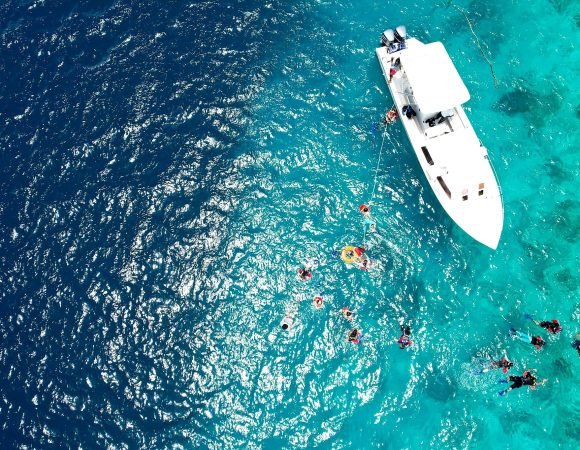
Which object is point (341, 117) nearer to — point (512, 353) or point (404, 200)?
point (404, 200)

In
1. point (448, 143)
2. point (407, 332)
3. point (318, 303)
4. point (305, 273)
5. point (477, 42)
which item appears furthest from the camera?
point (477, 42)

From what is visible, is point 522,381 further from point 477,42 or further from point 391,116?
point 477,42

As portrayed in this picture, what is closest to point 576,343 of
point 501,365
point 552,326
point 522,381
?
point 552,326

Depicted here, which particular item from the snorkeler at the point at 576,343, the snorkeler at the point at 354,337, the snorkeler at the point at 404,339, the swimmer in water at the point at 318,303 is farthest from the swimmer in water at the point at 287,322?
the snorkeler at the point at 576,343

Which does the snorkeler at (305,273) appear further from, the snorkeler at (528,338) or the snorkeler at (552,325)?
the snorkeler at (552,325)

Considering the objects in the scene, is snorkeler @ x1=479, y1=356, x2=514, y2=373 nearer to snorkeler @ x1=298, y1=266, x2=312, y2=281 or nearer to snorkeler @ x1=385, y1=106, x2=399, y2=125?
snorkeler @ x1=298, y1=266, x2=312, y2=281

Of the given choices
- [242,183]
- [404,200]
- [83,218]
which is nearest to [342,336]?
[404,200]
